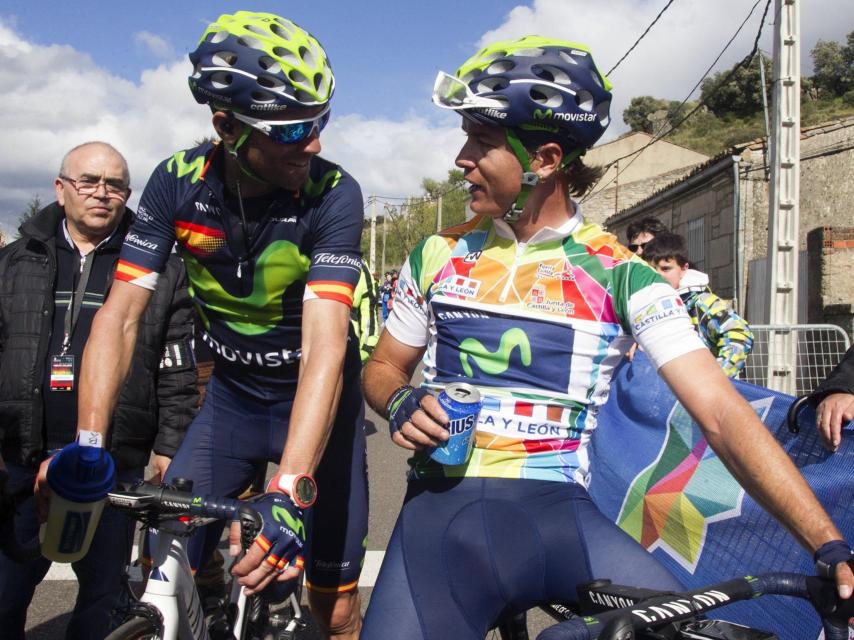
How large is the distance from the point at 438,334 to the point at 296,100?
887mm

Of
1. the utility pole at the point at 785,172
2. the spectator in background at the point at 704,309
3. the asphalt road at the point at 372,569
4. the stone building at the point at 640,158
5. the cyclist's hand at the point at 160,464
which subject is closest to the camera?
the cyclist's hand at the point at 160,464

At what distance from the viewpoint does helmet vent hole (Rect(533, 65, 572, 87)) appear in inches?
94.6

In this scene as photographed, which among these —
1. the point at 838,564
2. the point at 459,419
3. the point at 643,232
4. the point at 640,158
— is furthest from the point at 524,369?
the point at 640,158

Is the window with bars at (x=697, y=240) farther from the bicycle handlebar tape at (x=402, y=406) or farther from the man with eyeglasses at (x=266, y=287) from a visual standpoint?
the bicycle handlebar tape at (x=402, y=406)

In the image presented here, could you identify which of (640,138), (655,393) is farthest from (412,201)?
(655,393)

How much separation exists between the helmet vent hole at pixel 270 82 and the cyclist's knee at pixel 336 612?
1878 mm

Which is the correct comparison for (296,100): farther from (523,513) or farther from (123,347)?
(523,513)

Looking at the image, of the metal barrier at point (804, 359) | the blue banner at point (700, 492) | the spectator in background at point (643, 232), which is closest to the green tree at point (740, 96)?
the metal barrier at point (804, 359)

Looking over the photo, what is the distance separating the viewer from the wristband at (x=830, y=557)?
1.61 meters

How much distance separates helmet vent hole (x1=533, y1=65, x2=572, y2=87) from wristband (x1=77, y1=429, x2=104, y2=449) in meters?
1.75

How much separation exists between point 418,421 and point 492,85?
3.30 ft

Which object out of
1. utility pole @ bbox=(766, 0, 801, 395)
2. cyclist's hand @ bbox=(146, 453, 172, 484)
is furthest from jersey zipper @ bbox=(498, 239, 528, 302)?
utility pole @ bbox=(766, 0, 801, 395)

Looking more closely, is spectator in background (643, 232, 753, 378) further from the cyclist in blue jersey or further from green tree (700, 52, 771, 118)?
green tree (700, 52, 771, 118)

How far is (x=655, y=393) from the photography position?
4238 millimetres
